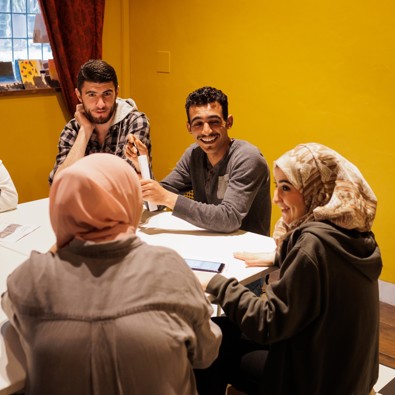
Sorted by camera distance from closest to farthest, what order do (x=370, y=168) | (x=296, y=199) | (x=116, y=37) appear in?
(x=296, y=199) < (x=370, y=168) < (x=116, y=37)

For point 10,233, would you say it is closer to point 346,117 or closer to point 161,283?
point 161,283

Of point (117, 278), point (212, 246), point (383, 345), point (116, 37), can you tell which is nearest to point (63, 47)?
point (116, 37)

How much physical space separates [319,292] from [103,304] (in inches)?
25.6

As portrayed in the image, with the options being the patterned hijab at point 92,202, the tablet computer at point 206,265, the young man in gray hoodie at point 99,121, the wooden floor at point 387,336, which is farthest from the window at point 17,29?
the patterned hijab at point 92,202

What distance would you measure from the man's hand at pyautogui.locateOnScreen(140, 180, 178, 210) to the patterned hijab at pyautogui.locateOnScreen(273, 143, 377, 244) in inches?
30.5

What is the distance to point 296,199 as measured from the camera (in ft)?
5.94

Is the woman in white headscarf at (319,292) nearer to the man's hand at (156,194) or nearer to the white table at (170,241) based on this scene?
the white table at (170,241)

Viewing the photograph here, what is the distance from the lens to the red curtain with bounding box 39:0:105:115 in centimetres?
430

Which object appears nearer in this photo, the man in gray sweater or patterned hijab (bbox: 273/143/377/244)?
patterned hijab (bbox: 273/143/377/244)

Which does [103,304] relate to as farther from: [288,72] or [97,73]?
[288,72]

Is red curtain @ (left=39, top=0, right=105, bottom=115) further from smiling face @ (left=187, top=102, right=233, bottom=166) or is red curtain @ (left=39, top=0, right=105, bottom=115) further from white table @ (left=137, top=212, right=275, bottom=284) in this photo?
white table @ (left=137, top=212, right=275, bottom=284)

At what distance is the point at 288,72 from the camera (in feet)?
12.5

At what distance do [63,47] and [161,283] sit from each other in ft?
11.3

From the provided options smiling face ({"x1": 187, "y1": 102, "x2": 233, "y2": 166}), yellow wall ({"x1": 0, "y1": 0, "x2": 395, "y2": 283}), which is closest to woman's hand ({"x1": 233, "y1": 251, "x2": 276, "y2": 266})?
smiling face ({"x1": 187, "y1": 102, "x2": 233, "y2": 166})
